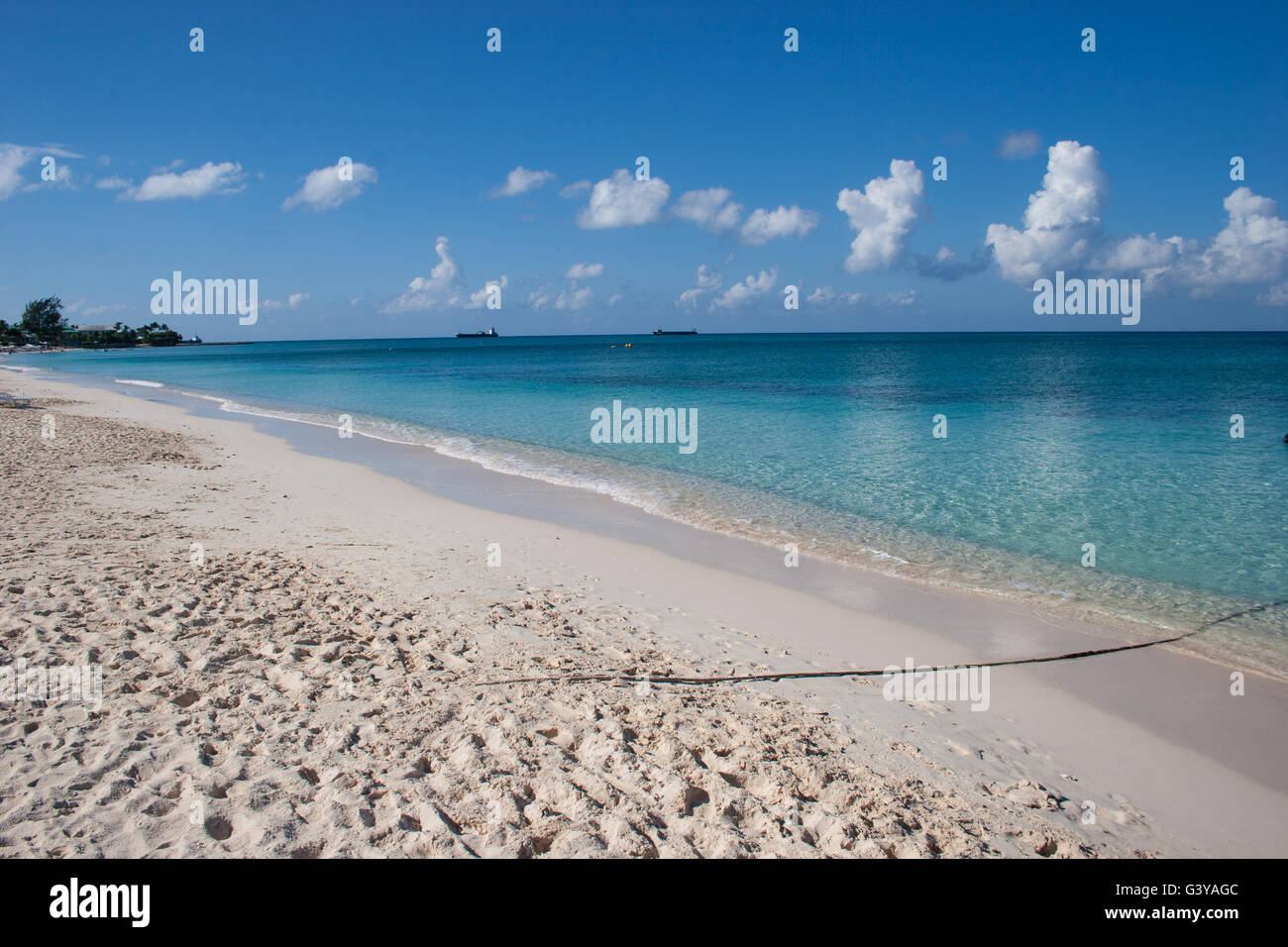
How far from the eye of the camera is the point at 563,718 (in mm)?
4844

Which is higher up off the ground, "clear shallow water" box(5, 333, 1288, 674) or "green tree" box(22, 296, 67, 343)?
"green tree" box(22, 296, 67, 343)

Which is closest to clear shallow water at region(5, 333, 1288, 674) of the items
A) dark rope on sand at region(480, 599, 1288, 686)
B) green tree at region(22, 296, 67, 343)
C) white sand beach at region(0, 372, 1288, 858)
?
dark rope on sand at region(480, 599, 1288, 686)

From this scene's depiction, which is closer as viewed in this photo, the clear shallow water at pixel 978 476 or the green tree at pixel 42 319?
the clear shallow water at pixel 978 476

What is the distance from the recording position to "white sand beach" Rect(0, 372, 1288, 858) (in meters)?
3.67

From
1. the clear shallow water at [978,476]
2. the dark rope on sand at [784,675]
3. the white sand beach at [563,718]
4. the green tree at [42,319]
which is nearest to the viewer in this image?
the white sand beach at [563,718]

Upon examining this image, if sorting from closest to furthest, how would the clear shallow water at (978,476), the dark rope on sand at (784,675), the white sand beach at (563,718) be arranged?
the white sand beach at (563,718) → the dark rope on sand at (784,675) → the clear shallow water at (978,476)

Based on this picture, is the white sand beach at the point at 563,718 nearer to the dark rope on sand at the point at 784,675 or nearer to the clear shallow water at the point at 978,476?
the dark rope on sand at the point at 784,675

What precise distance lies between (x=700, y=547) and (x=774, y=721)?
5.19m

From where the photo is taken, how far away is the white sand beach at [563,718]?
3.67m

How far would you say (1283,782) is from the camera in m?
4.75

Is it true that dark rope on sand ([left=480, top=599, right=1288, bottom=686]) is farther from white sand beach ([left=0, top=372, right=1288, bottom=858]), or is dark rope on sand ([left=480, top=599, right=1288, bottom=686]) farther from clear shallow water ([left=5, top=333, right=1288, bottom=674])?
clear shallow water ([left=5, top=333, right=1288, bottom=674])

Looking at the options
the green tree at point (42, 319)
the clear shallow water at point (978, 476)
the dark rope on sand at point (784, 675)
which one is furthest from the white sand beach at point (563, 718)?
the green tree at point (42, 319)
